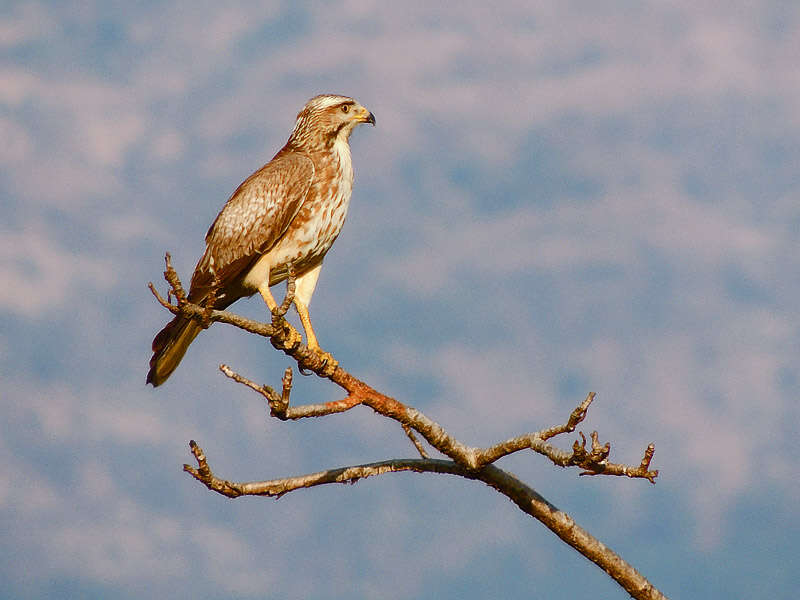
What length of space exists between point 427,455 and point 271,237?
121 inches

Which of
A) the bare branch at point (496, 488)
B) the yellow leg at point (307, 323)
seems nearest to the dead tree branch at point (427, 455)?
the bare branch at point (496, 488)

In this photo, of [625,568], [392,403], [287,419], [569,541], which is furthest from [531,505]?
[287,419]

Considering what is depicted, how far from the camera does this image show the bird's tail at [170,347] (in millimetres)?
9047

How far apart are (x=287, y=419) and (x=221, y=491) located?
828mm

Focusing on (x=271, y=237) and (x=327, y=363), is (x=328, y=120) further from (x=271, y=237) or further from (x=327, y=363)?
(x=327, y=363)

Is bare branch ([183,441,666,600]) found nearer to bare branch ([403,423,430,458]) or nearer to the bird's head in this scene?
bare branch ([403,423,430,458])

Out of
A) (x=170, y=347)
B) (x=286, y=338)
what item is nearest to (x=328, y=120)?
(x=170, y=347)

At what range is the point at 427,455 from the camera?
743cm

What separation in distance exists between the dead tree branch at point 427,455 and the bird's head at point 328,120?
3.33 metres

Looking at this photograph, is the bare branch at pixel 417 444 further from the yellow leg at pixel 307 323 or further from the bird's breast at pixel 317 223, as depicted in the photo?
the bird's breast at pixel 317 223

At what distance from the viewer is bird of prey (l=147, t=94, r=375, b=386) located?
926cm

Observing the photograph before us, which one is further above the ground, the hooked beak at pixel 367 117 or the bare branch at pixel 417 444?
the hooked beak at pixel 367 117

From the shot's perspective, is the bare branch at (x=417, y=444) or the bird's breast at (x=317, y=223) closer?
the bare branch at (x=417, y=444)

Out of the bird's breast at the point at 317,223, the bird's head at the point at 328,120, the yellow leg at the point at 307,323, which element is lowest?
the yellow leg at the point at 307,323
